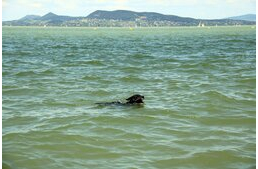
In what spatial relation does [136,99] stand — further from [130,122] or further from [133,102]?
[130,122]

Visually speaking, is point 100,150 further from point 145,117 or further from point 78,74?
point 78,74

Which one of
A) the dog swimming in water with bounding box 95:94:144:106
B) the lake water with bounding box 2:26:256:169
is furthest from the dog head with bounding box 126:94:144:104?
the lake water with bounding box 2:26:256:169

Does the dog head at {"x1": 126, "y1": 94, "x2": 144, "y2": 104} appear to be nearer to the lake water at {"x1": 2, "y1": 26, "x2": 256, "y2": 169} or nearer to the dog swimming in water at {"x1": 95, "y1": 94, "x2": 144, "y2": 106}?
the dog swimming in water at {"x1": 95, "y1": 94, "x2": 144, "y2": 106}

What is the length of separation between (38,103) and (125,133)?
4337mm

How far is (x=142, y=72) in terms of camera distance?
1933 cm

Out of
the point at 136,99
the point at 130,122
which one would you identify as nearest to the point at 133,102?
the point at 136,99

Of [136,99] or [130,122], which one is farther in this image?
[136,99]

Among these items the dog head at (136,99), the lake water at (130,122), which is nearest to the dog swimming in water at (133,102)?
the dog head at (136,99)

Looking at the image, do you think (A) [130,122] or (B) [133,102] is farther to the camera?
(B) [133,102]

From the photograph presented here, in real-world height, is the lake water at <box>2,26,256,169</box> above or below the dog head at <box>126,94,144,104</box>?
below

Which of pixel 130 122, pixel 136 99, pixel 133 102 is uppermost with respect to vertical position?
pixel 136 99

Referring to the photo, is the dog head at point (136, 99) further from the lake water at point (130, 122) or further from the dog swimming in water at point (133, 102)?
the lake water at point (130, 122)

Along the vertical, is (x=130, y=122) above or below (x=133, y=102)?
below

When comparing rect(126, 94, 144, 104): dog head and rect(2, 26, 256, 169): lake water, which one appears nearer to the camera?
rect(2, 26, 256, 169): lake water
